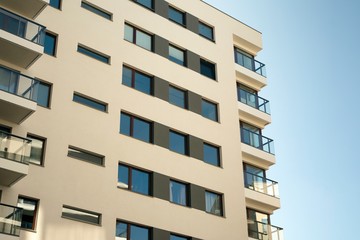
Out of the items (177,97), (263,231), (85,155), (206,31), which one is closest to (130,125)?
(85,155)

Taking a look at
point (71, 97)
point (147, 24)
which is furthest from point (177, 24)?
point (71, 97)

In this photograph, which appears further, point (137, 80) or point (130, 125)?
point (137, 80)

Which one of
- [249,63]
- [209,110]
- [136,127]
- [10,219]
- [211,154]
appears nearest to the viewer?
[10,219]

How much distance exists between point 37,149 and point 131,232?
522cm

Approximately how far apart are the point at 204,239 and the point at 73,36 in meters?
10.9

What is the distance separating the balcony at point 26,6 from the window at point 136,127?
5.92 meters

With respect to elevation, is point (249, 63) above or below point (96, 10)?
above

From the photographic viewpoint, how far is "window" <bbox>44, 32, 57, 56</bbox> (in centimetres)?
2447

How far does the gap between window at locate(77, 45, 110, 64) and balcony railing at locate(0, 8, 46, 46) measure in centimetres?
299

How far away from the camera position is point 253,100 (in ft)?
108

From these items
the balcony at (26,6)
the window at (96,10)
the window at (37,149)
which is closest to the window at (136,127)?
the window at (37,149)

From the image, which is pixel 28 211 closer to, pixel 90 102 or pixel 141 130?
pixel 90 102

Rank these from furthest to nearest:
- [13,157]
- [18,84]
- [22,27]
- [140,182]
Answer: [140,182], [22,27], [18,84], [13,157]

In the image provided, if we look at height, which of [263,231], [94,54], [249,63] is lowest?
[263,231]
